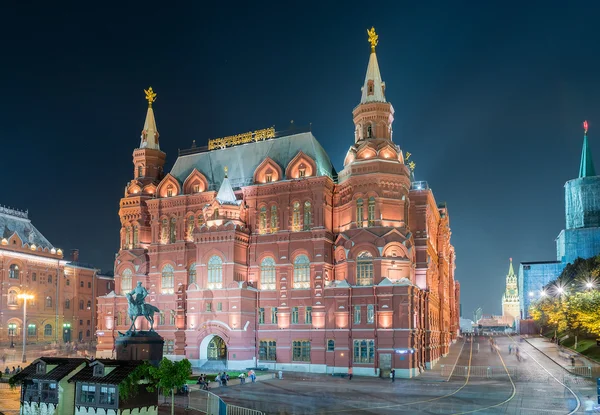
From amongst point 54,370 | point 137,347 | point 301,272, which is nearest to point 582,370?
point 301,272

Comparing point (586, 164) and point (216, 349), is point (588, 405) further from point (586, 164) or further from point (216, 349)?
point (586, 164)

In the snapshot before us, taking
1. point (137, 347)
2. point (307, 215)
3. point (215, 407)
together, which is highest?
point (307, 215)

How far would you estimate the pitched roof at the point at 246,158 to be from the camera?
72.1 metres

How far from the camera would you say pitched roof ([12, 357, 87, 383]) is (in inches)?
1330

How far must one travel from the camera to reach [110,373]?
106 feet

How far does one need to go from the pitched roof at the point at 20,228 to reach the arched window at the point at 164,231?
3373 cm

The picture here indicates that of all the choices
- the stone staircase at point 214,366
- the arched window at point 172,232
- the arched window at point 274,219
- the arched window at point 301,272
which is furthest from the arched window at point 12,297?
the arched window at point 301,272

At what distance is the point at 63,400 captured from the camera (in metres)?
33.4

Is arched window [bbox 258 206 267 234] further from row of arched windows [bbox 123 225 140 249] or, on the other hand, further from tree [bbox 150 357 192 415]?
tree [bbox 150 357 192 415]

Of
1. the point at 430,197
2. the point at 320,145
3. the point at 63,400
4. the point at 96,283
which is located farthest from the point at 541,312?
the point at 63,400

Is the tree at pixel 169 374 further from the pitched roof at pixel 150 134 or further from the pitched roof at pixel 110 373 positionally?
the pitched roof at pixel 150 134

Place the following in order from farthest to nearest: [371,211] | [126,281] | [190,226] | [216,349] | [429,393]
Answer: [126,281], [190,226], [216,349], [371,211], [429,393]

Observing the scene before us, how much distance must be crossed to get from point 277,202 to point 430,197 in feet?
63.8

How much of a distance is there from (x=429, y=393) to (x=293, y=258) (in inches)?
1002
